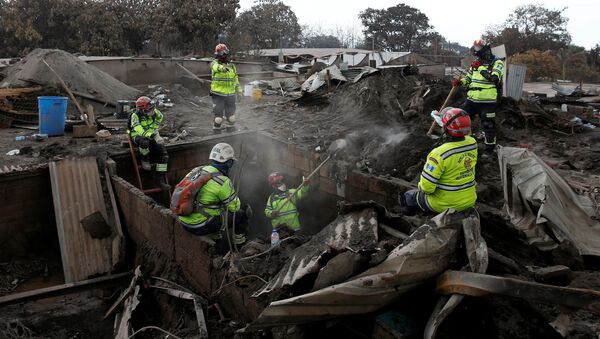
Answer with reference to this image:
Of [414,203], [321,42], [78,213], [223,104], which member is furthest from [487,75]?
[321,42]

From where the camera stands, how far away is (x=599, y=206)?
17.0ft

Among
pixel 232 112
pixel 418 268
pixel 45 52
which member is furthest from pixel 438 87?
pixel 45 52

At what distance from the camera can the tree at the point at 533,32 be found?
30.1 meters

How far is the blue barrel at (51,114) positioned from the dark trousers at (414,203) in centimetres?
766

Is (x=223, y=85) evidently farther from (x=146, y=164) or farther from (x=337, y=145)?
(x=337, y=145)

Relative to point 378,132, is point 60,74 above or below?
above

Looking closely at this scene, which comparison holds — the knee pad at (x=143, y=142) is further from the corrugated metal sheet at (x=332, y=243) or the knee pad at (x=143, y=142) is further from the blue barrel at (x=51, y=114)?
the corrugated metal sheet at (x=332, y=243)

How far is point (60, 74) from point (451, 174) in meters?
11.9

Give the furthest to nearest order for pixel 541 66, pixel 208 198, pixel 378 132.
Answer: pixel 541 66
pixel 378 132
pixel 208 198

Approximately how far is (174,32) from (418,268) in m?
23.6

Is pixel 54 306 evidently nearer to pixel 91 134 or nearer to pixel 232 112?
pixel 91 134

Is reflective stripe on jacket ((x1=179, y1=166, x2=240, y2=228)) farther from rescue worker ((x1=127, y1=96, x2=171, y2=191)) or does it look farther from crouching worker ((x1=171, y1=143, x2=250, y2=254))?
rescue worker ((x1=127, y1=96, x2=171, y2=191))

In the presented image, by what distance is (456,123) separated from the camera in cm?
432

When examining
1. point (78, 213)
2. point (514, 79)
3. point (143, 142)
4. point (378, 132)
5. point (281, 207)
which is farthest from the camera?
point (514, 79)
